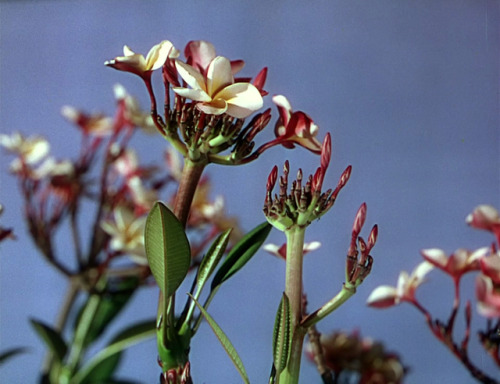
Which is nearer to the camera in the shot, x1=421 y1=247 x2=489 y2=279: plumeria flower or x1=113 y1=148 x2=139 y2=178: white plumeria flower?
x1=421 y1=247 x2=489 y2=279: plumeria flower

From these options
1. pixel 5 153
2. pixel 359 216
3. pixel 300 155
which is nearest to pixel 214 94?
pixel 359 216

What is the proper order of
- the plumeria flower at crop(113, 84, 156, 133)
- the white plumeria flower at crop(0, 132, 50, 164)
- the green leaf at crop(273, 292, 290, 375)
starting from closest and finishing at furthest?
the green leaf at crop(273, 292, 290, 375), the plumeria flower at crop(113, 84, 156, 133), the white plumeria flower at crop(0, 132, 50, 164)

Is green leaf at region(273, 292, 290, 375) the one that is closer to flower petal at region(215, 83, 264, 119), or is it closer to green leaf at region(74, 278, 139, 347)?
flower petal at region(215, 83, 264, 119)

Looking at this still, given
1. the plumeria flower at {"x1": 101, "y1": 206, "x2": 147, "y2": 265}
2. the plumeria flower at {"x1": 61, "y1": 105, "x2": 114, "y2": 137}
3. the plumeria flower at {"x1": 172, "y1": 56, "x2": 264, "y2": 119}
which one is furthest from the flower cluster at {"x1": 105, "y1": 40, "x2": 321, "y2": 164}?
the plumeria flower at {"x1": 61, "y1": 105, "x2": 114, "y2": 137}

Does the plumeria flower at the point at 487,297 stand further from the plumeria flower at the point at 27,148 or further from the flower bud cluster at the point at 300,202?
the plumeria flower at the point at 27,148

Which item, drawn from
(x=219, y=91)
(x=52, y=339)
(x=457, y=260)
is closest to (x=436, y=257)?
(x=457, y=260)
